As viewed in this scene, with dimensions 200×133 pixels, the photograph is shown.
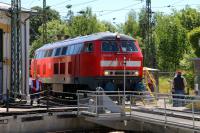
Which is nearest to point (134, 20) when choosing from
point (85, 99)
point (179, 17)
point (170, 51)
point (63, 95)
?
point (179, 17)

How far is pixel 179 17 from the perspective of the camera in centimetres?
6359

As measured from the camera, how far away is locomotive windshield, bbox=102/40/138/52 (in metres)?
24.6

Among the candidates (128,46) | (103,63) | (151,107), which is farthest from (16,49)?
A: (151,107)

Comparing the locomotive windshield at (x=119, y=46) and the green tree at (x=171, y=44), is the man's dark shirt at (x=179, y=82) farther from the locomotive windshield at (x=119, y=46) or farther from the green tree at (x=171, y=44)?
the green tree at (x=171, y=44)

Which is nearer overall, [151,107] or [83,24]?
[151,107]

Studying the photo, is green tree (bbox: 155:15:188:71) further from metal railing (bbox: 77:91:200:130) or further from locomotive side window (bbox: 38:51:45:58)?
metal railing (bbox: 77:91:200:130)

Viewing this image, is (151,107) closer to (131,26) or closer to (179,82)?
(179,82)

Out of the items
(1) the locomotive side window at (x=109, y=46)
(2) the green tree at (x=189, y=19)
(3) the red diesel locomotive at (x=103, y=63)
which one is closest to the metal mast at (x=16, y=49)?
(3) the red diesel locomotive at (x=103, y=63)

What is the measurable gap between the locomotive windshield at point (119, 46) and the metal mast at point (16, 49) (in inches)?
176

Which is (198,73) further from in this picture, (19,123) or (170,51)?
(170,51)

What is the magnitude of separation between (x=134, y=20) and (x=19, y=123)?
76939 millimetres

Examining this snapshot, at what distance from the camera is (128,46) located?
25.2 meters

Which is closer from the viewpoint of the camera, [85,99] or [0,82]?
[85,99]

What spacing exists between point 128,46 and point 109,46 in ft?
3.52
